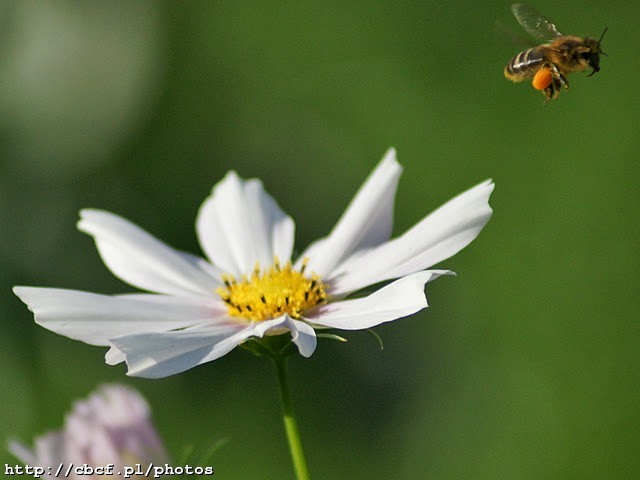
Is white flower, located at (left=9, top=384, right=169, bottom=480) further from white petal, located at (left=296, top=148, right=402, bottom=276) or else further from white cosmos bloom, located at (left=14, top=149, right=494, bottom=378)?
white petal, located at (left=296, top=148, right=402, bottom=276)

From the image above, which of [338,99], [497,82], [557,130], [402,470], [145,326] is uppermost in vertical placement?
[338,99]

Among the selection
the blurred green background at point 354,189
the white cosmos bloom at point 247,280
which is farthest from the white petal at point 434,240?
the blurred green background at point 354,189

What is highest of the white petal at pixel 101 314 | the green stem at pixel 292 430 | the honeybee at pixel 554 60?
the honeybee at pixel 554 60

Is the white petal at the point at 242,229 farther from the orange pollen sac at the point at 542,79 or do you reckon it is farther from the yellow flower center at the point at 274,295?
the orange pollen sac at the point at 542,79

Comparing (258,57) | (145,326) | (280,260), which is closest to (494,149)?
(258,57)

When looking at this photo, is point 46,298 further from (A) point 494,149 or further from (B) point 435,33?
(B) point 435,33

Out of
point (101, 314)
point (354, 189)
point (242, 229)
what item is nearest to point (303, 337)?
point (101, 314)

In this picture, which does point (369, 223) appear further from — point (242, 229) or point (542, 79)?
point (542, 79)
